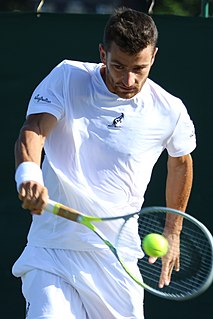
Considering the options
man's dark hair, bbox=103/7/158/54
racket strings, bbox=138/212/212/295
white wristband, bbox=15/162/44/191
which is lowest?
racket strings, bbox=138/212/212/295

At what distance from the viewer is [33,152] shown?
411 centimetres

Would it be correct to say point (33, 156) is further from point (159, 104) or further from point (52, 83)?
point (159, 104)

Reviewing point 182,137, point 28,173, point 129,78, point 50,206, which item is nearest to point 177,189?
point 182,137

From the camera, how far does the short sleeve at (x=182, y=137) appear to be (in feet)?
15.2

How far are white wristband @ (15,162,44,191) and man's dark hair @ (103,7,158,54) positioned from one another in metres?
0.67

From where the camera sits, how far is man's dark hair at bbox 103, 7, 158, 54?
4.28 metres

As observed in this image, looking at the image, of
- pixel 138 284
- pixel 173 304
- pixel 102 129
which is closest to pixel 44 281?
pixel 138 284

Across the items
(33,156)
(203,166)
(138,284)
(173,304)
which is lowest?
(173,304)

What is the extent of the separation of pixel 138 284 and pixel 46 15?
2.29 metres

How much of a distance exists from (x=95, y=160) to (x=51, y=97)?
0.34m

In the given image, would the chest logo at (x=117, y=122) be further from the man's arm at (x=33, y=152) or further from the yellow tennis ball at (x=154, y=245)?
the yellow tennis ball at (x=154, y=245)

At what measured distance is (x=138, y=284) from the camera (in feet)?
14.3

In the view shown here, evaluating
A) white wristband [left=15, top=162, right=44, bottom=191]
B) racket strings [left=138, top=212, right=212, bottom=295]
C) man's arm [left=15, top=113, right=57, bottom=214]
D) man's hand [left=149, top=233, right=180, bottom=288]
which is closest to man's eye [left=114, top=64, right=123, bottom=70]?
man's arm [left=15, top=113, right=57, bottom=214]

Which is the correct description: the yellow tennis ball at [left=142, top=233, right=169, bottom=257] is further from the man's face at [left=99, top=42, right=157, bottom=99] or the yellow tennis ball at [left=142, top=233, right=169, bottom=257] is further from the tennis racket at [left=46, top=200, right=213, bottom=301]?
the man's face at [left=99, top=42, right=157, bottom=99]
